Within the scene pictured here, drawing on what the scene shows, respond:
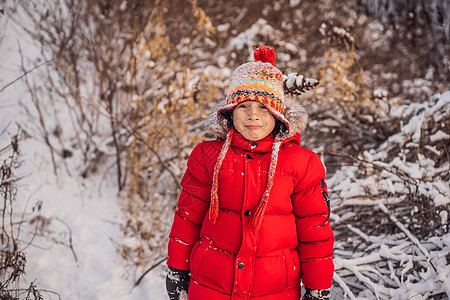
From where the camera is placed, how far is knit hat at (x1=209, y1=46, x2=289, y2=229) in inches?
61.2

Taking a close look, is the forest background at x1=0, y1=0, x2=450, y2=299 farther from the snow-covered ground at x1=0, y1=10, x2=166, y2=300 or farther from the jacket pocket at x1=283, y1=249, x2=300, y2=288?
the jacket pocket at x1=283, y1=249, x2=300, y2=288

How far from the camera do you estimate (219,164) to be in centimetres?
163

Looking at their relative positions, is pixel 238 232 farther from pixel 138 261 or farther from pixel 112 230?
pixel 112 230

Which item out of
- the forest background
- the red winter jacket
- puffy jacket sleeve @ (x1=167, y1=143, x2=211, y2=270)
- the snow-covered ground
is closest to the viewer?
the red winter jacket

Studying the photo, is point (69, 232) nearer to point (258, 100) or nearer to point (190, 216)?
point (190, 216)

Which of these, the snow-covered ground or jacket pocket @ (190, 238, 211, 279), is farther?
the snow-covered ground

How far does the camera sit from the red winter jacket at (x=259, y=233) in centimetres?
154

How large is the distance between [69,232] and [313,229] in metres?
2.46

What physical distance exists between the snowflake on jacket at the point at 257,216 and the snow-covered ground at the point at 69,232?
3.84 feet

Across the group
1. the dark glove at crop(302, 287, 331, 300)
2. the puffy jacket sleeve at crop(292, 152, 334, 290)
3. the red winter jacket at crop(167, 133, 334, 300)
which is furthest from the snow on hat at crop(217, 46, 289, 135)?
the dark glove at crop(302, 287, 331, 300)

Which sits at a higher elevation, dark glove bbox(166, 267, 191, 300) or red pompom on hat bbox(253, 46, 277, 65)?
red pompom on hat bbox(253, 46, 277, 65)

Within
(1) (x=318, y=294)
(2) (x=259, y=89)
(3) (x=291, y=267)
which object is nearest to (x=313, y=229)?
(3) (x=291, y=267)

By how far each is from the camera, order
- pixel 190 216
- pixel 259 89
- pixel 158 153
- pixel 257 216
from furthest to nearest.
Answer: pixel 158 153 → pixel 190 216 → pixel 259 89 → pixel 257 216

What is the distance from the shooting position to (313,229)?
5.26 ft
